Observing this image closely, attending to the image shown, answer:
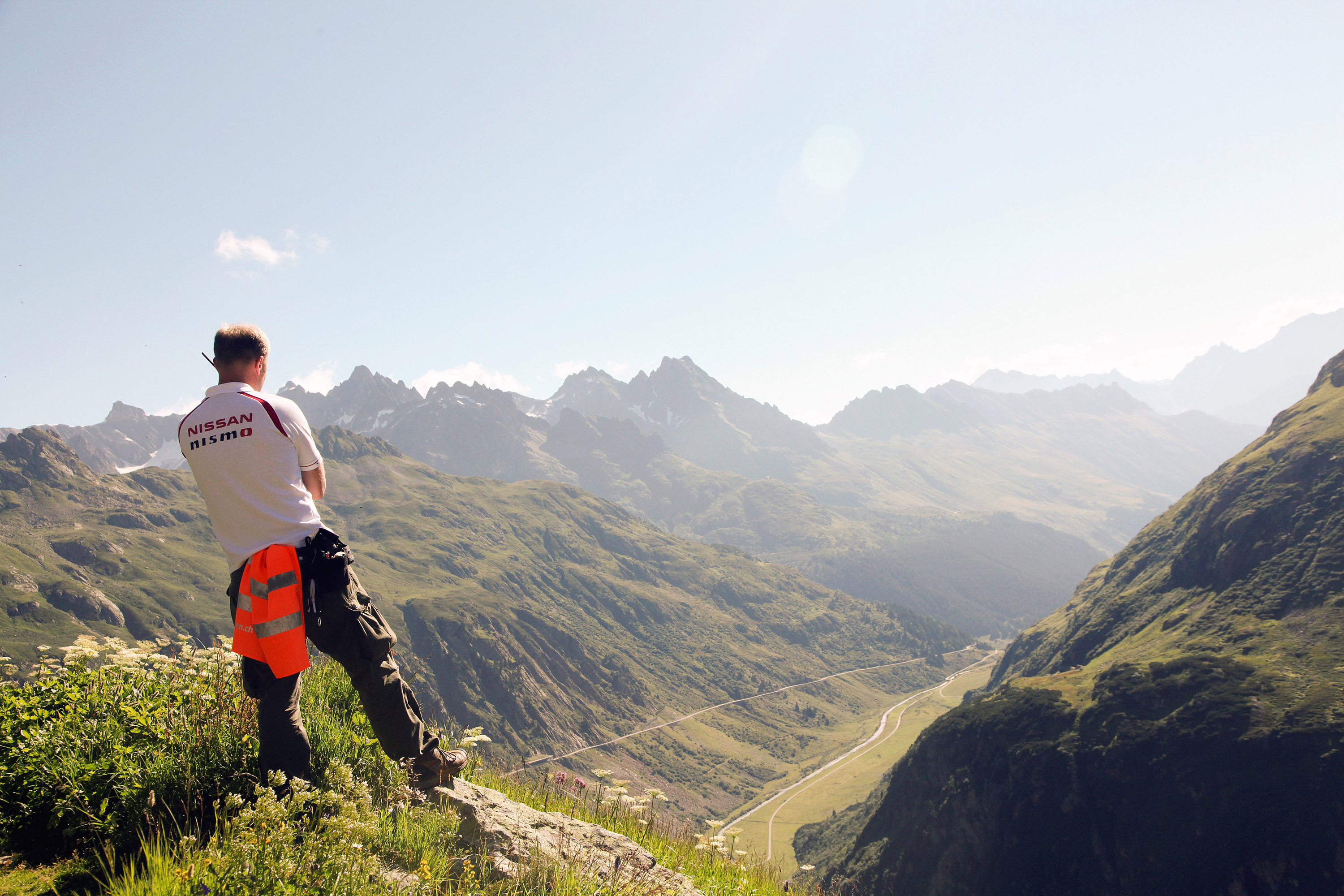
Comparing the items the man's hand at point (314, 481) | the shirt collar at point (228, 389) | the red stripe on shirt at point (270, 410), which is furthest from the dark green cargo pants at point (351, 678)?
the shirt collar at point (228, 389)

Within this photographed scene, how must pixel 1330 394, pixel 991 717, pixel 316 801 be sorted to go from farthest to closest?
pixel 1330 394, pixel 991 717, pixel 316 801

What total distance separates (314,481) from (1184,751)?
446 feet

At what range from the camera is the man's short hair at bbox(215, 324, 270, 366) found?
272 inches

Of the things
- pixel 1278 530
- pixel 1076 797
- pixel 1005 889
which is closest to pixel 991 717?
pixel 1076 797

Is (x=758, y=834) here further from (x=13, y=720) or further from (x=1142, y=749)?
(x=13, y=720)

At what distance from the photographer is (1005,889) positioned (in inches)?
4048

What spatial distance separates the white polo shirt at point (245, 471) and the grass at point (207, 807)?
2.23m

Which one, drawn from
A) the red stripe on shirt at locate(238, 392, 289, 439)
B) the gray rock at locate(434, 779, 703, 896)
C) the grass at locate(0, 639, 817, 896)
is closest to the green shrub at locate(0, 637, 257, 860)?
the grass at locate(0, 639, 817, 896)

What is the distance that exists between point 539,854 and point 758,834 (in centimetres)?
22013

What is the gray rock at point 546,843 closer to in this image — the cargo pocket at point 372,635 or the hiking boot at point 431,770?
the hiking boot at point 431,770

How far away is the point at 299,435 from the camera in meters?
6.97

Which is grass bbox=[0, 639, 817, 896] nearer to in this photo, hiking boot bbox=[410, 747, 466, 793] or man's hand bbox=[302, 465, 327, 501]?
hiking boot bbox=[410, 747, 466, 793]

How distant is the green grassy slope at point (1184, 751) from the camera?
86938mm

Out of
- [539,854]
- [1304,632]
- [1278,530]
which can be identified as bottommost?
[1304,632]
